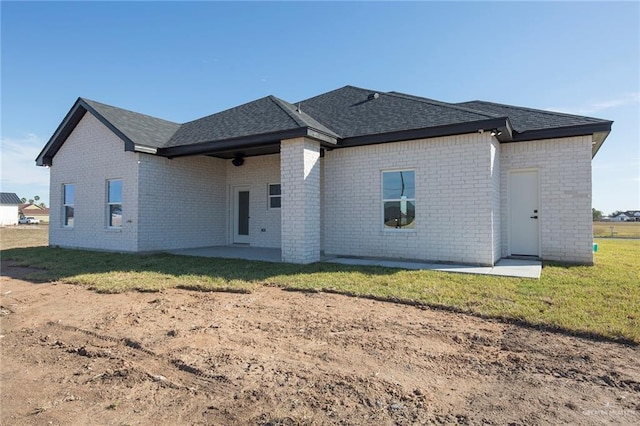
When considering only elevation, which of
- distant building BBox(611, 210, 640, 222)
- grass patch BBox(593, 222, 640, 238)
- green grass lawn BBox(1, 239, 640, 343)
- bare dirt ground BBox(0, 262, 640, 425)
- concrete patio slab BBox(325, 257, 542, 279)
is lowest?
bare dirt ground BBox(0, 262, 640, 425)

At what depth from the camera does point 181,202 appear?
479 inches

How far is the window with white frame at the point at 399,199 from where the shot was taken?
30.9 feet

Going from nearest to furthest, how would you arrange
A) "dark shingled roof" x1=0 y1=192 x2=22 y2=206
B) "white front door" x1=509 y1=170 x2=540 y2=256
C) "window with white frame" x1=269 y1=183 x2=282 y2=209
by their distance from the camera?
1. "white front door" x1=509 y1=170 x2=540 y2=256
2. "window with white frame" x1=269 y1=183 x2=282 y2=209
3. "dark shingled roof" x1=0 y1=192 x2=22 y2=206

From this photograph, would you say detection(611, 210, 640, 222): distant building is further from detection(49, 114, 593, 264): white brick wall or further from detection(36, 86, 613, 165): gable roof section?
detection(36, 86, 613, 165): gable roof section

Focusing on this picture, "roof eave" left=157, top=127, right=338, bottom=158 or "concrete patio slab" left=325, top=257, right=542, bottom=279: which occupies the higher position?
"roof eave" left=157, top=127, right=338, bottom=158

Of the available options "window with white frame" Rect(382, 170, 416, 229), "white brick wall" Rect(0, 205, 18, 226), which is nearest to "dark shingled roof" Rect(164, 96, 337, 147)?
"window with white frame" Rect(382, 170, 416, 229)

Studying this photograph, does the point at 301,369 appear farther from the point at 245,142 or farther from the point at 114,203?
the point at 114,203

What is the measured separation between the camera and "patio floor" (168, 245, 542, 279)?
7.58 meters

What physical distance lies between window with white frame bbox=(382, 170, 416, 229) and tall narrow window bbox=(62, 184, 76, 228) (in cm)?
1205

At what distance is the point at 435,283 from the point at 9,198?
7377 centimetres

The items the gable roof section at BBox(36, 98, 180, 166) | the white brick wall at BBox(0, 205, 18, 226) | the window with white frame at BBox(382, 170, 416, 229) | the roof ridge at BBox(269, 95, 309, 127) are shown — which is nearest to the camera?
the roof ridge at BBox(269, 95, 309, 127)

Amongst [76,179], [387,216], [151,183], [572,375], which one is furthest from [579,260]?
[76,179]

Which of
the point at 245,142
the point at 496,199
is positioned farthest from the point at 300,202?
the point at 496,199

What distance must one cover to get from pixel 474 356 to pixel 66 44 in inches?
566
